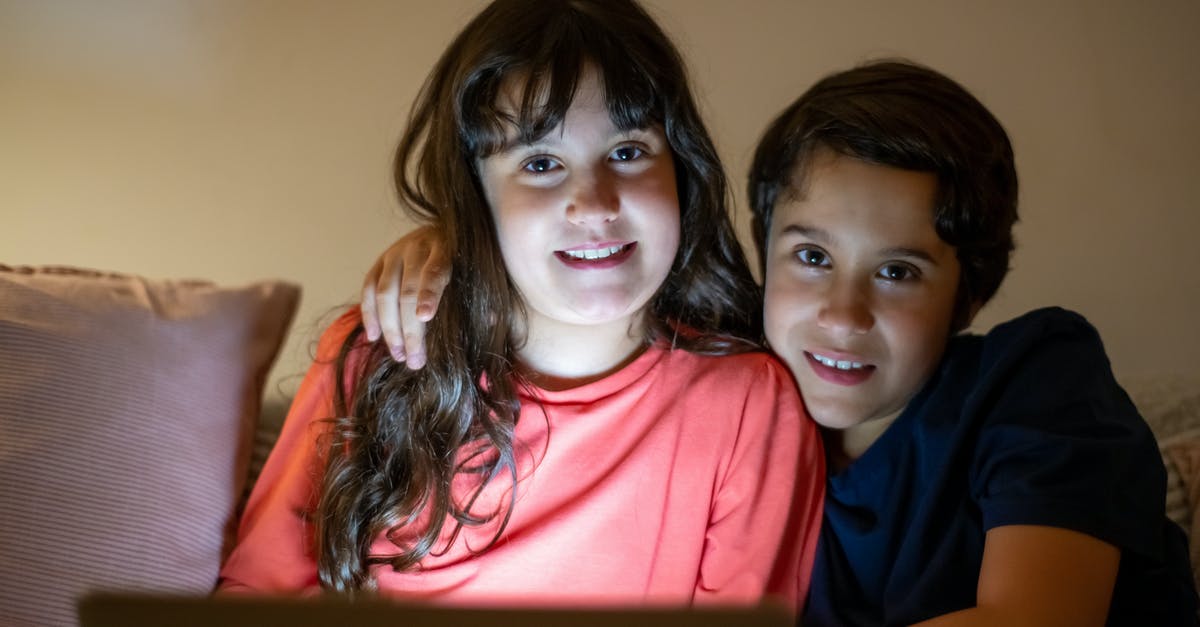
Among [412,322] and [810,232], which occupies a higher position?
[810,232]

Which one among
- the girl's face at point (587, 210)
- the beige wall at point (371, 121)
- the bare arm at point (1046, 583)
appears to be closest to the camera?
the bare arm at point (1046, 583)

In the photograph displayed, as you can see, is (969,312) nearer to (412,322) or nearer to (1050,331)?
(1050,331)

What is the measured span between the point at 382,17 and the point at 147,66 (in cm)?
38

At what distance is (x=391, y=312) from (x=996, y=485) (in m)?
0.62

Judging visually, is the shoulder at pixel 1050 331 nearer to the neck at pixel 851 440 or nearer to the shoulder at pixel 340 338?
the neck at pixel 851 440

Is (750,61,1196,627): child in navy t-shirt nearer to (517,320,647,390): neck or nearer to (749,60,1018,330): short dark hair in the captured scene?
(749,60,1018,330): short dark hair

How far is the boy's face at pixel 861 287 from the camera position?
1090 mm

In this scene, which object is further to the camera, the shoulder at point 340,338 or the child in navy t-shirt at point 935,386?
the shoulder at point 340,338

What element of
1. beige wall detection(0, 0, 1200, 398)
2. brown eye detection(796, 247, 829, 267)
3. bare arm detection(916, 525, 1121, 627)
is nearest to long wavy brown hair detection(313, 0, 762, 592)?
brown eye detection(796, 247, 829, 267)

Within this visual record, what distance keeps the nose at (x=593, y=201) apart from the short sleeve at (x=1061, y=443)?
0.41m

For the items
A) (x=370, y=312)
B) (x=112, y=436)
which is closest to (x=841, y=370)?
(x=370, y=312)

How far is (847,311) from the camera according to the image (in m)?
1.10

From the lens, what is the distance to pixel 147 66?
5.55ft

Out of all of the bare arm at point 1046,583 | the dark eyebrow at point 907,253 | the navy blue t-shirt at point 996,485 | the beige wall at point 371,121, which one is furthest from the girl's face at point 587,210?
the beige wall at point 371,121
